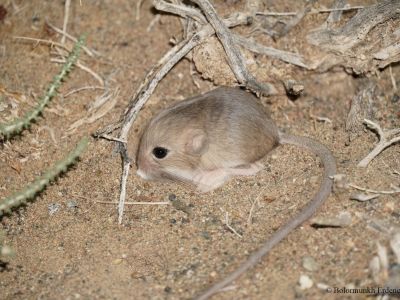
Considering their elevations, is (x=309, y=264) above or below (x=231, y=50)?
below

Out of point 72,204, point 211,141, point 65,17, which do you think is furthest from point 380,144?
point 65,17

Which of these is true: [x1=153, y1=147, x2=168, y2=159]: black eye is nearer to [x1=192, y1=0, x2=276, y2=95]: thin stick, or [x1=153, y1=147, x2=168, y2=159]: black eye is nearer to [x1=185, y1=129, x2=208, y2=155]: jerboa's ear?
[x1=185, y1=129, x2=208, y2=155]: jerboa's ear

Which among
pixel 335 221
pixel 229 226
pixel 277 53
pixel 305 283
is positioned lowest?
pixel 229 226

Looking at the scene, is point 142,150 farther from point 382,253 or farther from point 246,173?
point 382,253

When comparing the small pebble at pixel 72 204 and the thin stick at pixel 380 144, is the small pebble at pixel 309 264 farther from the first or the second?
the small pebble at pixel 72 204

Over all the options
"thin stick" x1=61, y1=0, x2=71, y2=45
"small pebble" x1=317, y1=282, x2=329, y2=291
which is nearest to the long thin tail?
"small pebble" x1=317, y1=282, x2=329, y2=291

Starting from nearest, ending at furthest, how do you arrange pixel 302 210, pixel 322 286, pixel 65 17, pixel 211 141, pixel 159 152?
pixel 322 286
pixel 302 210
pixel 211 141
pixel 159 152
pixel 65 17

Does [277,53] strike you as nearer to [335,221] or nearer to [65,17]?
[335,221]
